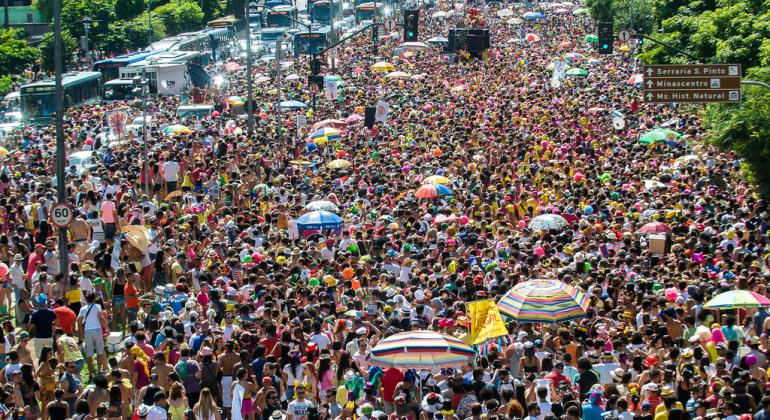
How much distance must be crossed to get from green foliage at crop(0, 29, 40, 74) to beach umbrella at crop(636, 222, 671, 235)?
4702 centimetres

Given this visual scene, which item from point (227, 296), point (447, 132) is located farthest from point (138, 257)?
point (447, 132)

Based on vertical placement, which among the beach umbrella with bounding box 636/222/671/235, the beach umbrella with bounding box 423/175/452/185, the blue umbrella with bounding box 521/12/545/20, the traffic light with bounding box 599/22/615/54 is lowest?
the beach umbrella with bounding box 636/222/671/235

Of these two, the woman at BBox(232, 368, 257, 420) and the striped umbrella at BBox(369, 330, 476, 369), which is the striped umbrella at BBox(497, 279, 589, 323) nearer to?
the striped umbrella at BBox(369, 330, 476, 369)

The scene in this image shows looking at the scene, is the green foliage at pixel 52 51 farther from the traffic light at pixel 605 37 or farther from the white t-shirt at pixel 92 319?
the white t-shirt at pixel 92 319

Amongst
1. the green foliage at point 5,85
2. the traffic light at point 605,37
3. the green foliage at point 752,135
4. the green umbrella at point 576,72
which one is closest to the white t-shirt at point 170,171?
the green foliage at point 752,135

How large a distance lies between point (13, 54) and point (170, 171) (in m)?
37.8

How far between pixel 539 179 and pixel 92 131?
1791 cm

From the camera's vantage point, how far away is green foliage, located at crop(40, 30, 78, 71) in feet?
221

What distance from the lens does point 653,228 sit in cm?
2288

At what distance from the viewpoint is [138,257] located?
71.7 ft

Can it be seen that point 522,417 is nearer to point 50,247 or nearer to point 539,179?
point 50,247

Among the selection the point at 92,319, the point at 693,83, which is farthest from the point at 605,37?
the point at 92,319

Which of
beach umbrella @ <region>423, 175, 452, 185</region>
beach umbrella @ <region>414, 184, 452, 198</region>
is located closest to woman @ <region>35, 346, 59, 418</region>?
beach umbrella @ <region>414, 184, 452, 198</region>

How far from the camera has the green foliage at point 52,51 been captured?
67250 millimetres
